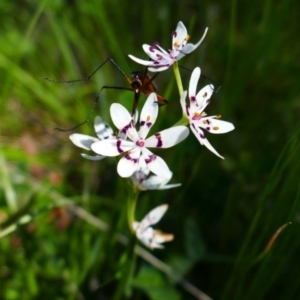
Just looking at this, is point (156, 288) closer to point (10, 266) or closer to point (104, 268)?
point (104, 268)

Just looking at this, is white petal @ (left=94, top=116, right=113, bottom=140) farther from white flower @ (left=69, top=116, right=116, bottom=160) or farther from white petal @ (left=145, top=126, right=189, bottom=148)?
white petal @ (left=145, top=126, right=189, bottom=148)

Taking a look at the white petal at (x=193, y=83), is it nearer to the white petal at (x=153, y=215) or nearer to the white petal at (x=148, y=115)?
the white petal at (x=148, y=115)

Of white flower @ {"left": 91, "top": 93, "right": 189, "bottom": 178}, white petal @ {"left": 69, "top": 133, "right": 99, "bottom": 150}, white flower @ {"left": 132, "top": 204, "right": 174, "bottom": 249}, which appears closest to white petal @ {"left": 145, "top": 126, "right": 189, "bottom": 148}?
white flower @ {"left": 91, "top": 93, "right": 189, "bottom": 178}

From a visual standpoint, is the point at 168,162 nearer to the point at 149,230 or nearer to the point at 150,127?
the point at 149,230

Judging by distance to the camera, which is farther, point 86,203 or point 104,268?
point 86,203

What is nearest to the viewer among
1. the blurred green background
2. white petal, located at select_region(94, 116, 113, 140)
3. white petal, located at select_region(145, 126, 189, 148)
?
white petal, located at select_region(145, 126, 189, 148)

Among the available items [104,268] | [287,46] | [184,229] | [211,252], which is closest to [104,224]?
[104,268]

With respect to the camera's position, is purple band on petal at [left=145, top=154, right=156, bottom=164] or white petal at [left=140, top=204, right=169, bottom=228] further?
white petal at [left=140, top=204, right=169, bottom=228]

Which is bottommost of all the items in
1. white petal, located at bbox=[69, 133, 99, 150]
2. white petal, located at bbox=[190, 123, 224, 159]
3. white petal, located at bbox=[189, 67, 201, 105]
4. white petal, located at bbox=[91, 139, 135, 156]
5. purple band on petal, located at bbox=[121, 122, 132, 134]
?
white petal, located at bbox=[69, 133, 99, 150]
